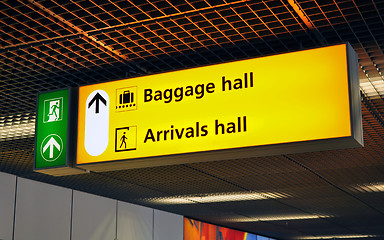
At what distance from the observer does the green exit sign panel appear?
407 centimetres

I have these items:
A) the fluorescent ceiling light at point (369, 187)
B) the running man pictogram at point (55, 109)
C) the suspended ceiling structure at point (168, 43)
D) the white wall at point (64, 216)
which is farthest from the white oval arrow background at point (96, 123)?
the fluorescent ceiling light at point (369, 187)

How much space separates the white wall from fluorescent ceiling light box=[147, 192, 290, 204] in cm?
40

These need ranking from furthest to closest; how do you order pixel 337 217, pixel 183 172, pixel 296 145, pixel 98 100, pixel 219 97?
pixel 337 217, pixel 183 172, pixel 98 100, pixel 219 97, pixel 296 145

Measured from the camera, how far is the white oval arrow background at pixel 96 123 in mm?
3947

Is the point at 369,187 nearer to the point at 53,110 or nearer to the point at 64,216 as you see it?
the point at 64,216

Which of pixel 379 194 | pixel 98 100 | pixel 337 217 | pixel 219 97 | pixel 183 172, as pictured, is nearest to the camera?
pixel 219 97

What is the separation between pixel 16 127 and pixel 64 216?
2.34 meters

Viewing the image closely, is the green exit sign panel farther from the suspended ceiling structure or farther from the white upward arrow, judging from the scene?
the suspended ceiling structure

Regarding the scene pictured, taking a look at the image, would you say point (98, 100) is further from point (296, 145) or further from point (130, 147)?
point (296, 145)

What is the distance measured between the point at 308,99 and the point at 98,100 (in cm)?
145

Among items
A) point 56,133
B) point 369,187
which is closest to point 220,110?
point 56,133

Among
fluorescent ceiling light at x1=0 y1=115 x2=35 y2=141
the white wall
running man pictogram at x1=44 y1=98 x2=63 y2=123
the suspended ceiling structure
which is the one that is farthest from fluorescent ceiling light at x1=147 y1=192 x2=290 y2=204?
running man pictogram at x1=44 y1=98 x2=63 y2=123

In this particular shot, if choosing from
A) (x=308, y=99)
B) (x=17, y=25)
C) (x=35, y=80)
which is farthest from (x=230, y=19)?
(x=35, y=80)

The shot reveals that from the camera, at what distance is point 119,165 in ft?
12.7
